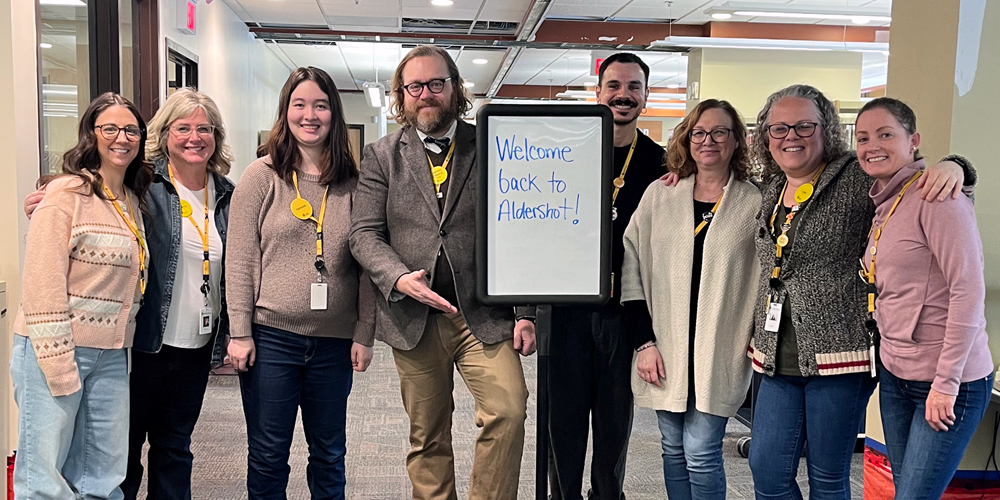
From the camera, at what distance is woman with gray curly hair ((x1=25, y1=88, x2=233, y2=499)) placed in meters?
2.10

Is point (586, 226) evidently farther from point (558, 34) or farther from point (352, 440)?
point (558, 34)

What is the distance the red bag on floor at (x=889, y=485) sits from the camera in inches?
96.2

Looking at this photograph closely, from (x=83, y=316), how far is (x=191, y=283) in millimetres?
293

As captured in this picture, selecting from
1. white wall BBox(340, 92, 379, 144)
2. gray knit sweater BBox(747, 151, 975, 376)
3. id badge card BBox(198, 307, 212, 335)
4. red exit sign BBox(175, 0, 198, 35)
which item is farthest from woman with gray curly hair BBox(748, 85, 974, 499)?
white wall BBox(340, 92, 379, 144)

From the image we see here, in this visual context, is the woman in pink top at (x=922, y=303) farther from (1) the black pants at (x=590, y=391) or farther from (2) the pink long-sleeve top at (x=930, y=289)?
(1) the black pants at (x=590, y=391)

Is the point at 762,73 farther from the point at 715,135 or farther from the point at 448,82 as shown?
the point at 448,82

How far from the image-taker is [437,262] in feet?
6.20

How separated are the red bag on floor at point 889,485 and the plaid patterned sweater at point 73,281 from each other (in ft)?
7.92

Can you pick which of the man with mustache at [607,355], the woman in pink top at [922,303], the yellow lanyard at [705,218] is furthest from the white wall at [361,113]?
the woman in pink top at [922,303]

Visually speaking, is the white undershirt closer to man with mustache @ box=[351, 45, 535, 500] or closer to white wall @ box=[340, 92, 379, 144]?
man with mustache @ box=[351, 45, 535, 500]

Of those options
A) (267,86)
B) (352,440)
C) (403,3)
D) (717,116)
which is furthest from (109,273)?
(267,86)

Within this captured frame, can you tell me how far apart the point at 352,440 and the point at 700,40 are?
13.6ft

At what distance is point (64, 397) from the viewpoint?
1.92 meters

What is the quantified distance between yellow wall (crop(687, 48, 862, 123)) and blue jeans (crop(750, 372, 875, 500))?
6.32 meters
